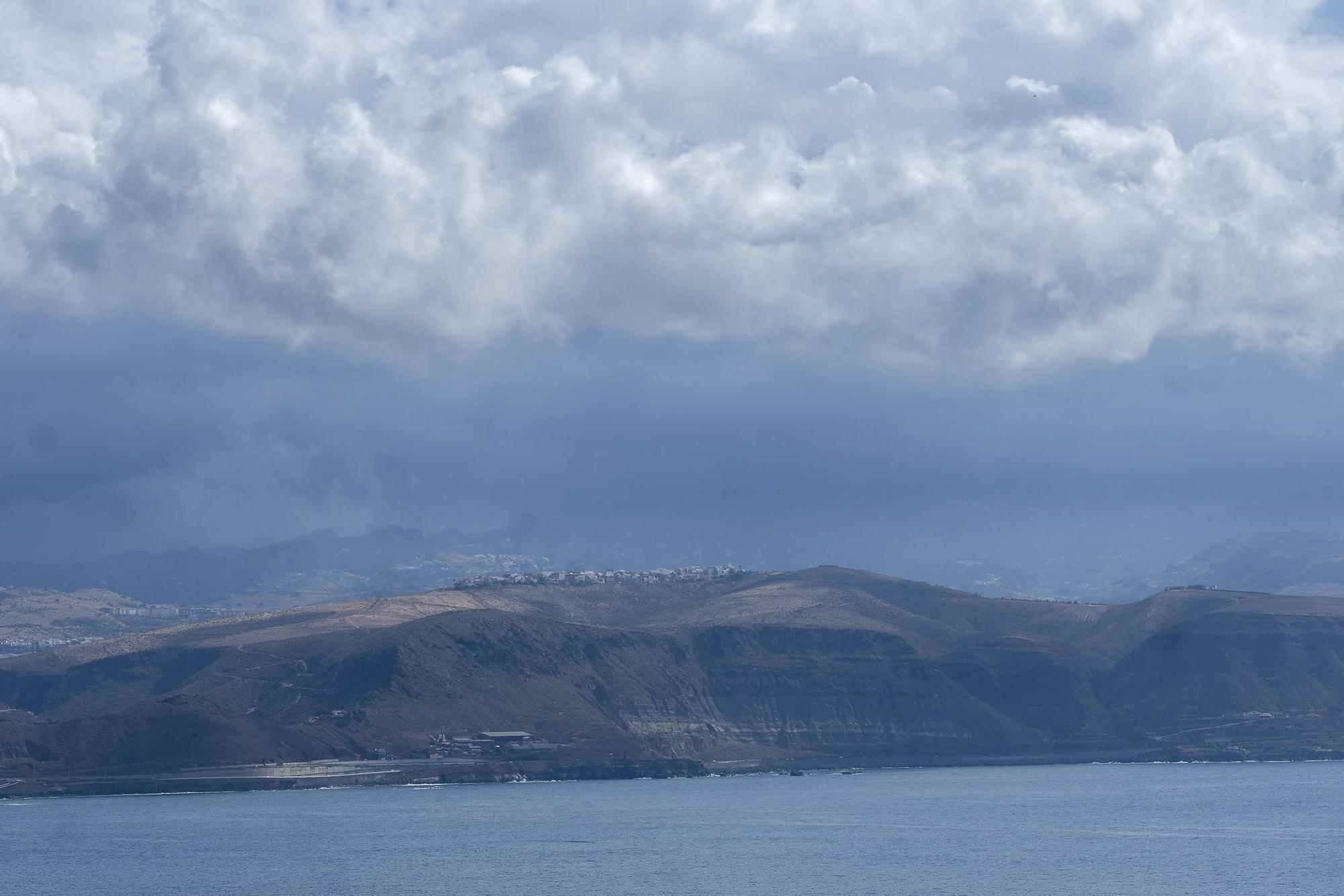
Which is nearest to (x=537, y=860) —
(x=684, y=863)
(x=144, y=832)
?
A: (x=684, y=863)

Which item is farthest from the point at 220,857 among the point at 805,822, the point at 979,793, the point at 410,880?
the point at 979,793

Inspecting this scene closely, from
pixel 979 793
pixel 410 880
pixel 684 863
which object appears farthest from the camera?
pixel 979 793

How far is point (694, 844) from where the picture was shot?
142m

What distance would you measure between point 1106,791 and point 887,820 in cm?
4686

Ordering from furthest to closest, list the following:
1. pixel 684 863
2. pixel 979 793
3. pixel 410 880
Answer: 1. pixel 979 793
2. pixel 684 863
3. pixel 410 880

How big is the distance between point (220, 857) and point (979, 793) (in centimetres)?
8970

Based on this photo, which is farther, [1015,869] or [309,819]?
[309,819]

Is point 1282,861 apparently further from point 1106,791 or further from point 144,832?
point 144,832

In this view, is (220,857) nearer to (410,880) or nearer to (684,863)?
(410,880)

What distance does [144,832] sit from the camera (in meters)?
158

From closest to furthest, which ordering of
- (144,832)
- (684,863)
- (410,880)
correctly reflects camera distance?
(410,880)
(684,863)
(144,832)

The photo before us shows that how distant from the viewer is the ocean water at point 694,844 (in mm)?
120438

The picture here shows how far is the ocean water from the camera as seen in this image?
120 metres

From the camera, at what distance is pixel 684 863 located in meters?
131
